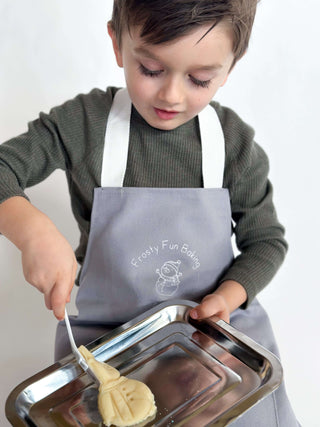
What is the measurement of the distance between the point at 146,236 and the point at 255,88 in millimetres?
601

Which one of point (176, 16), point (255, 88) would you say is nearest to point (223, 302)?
point (176, 16)

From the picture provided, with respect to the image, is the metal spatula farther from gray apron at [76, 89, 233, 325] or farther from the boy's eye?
the boy's eye

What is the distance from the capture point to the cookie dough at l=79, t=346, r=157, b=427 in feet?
1.65

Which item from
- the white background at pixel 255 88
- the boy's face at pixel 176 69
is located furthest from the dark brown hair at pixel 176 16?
the white background at pixel 255 88

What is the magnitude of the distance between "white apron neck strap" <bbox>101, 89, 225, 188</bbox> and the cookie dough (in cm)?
23

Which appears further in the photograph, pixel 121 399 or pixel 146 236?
pixel 146 236

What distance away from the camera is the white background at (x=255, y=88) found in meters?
1.00

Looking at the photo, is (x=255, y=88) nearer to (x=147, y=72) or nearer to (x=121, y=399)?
(x=147, y=72)

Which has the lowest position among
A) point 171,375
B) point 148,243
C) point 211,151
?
point 171,375

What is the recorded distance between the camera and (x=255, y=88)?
3.75 ft

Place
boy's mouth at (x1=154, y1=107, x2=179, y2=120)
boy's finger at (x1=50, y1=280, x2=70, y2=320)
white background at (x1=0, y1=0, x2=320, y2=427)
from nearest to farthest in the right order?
1. boy's finger at (x1=50, y1=280, x2=70, y2=320)
2. boy's mouth at (x1=154, y1=107, x2=179, y2=120)
3. white background at (x1=0, y1=0, x2=320, y2=427)

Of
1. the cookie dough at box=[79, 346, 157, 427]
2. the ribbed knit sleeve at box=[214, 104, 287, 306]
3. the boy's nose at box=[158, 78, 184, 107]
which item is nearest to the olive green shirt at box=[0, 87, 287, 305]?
the ribbed knit sleeve at box=[214, 104, 287, 306]

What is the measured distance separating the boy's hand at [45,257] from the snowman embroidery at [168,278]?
0.16m

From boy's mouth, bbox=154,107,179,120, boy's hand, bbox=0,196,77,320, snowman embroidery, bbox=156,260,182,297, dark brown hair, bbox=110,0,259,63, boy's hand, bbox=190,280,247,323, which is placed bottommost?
boy's hand, bbox=190,280,247,323
